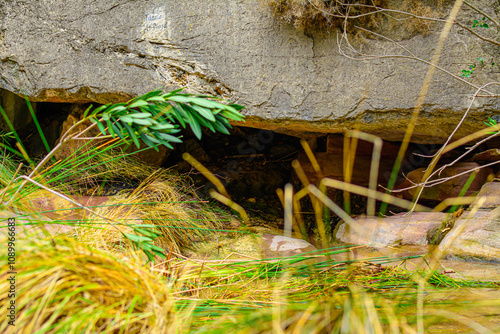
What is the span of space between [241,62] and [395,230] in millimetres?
1286

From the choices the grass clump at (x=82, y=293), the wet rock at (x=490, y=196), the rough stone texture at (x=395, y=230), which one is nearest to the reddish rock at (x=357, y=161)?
the rough stone texture at (x=395, y=230)

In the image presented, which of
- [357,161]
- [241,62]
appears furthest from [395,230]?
[241,62]

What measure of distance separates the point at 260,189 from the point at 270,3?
5.36ft

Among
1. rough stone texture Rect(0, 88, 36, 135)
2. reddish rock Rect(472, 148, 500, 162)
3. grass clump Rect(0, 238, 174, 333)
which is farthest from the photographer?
rough stone texture Rect(0, 88, 36, 135)

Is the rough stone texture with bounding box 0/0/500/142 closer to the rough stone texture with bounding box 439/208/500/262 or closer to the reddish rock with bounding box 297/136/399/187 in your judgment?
the rough stone texture with bounding box 439/208/500/262

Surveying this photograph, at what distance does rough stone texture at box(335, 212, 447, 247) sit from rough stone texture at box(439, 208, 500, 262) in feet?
0.98

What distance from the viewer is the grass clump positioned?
711mm

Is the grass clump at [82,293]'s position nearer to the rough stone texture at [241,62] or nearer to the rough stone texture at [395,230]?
the rough stone texture at [241,62]

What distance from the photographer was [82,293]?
778 mm

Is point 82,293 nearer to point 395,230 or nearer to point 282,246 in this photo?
point 282,246

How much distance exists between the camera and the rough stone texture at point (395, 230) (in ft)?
6.19

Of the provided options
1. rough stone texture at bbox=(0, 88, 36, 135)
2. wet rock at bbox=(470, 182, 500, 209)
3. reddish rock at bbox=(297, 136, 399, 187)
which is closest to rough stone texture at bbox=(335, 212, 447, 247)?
wet rock at bbox=(470, 182, 500, 209)

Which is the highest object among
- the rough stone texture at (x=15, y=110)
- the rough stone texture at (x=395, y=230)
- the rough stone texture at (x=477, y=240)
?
the rough stone texture at (x=15, y=110)

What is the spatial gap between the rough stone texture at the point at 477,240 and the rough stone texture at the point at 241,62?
45 cm
